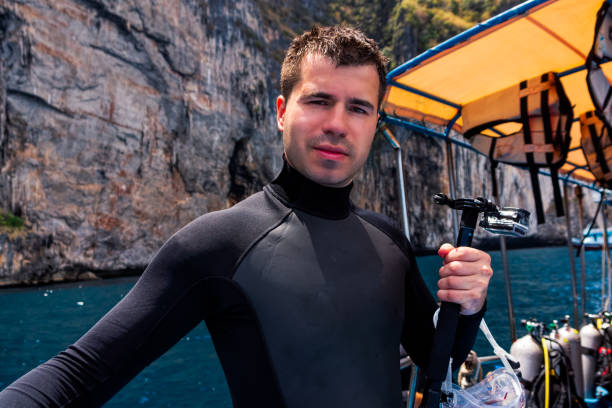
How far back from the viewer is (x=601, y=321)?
3645 millimetres

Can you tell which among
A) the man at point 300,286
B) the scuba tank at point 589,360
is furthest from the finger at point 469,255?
the scuba tank at point 589,360

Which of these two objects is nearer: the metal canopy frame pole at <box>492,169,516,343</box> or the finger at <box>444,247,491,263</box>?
the finger at <box>444,247,491,263</box>

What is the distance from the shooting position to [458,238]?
0.94m

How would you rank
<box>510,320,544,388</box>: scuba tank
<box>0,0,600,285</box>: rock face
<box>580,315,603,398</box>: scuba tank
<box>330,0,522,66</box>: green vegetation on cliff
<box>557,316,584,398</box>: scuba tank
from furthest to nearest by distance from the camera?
1. <box>330,0,522,66</box>: green vegetation on cliff
2. <box>0,0,600,285</box>: rock face
3. <box>580,315,603,398</box>: scuba tank
4. <box>557,316,584,398</box>: scuba tank
5. <box>510,320,544,388</box>: scuba tank

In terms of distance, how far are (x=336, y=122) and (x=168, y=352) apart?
909 centimetres

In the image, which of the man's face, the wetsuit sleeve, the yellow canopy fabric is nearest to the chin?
the man's face

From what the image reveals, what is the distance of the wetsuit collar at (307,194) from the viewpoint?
1.11m

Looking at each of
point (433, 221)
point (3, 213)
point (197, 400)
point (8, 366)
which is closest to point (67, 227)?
point (3, 213)

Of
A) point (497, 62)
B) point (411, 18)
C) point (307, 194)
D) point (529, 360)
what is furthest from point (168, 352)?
point (411, 18)

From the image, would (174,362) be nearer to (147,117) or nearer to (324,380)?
(324,380)

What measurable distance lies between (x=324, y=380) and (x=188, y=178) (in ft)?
86.1

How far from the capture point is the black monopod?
92cm

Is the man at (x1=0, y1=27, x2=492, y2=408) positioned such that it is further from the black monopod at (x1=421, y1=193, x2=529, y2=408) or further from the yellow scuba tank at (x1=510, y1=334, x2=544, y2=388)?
the yellow scuba tank at (x1=510, y1=334, x2=544, y2=388)

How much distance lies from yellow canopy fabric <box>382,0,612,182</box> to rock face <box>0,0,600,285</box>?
23835 mm
